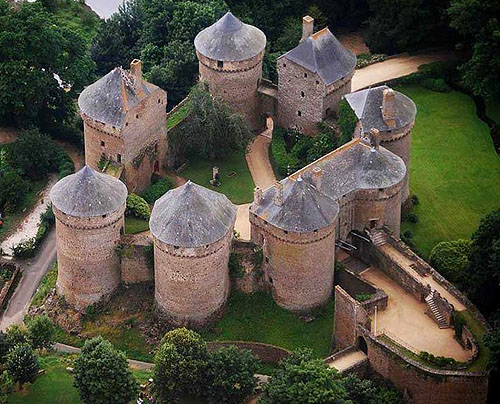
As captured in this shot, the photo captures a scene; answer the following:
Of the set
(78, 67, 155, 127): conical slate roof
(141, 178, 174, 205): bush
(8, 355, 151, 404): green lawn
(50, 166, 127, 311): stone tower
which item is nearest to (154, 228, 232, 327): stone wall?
(50, 166, 127, 311): stone tower

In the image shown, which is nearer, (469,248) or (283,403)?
(283,403)

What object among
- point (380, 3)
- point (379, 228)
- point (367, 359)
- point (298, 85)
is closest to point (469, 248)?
point (379, 228)

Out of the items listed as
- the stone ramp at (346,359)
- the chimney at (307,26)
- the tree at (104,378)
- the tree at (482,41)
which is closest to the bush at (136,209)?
the tree at (104,378)

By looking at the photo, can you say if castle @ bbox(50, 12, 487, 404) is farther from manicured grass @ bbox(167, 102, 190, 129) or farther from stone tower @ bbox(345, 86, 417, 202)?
manicured grass @ bbox(167, 102, 190, 129)

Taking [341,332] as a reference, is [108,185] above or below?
above

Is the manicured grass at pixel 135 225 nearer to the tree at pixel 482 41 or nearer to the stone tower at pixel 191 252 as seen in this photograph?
the stone tower at pixel 191 252

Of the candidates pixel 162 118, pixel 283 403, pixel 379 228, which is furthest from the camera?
pixel 162 118

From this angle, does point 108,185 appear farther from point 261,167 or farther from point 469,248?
point 469,248
